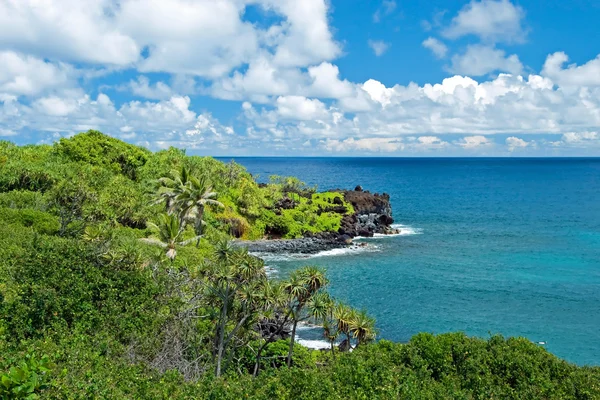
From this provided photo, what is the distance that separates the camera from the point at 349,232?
80562mm

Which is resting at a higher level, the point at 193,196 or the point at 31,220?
the point at 193,196

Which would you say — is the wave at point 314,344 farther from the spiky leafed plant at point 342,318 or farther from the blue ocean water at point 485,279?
the spiky leafed plant at point 342,318

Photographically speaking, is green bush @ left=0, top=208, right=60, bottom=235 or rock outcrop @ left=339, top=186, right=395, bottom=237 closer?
green bush @ left=0, top=208, right=60, bottom=235

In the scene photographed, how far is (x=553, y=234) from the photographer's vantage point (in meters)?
83.3

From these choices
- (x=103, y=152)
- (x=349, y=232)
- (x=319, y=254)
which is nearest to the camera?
(x=319, y=254)

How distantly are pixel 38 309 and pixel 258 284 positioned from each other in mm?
10888

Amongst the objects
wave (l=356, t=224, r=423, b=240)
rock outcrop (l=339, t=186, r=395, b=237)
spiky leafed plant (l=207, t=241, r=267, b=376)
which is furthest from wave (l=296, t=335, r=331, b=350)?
wave (l=356, t=224, r=423, b=240)

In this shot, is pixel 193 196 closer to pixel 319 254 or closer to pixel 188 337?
pixel 188 337

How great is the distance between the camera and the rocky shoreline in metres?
71.5

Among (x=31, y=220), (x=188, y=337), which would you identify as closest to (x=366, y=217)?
(x=31, y=220)

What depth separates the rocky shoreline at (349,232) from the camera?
235 feet

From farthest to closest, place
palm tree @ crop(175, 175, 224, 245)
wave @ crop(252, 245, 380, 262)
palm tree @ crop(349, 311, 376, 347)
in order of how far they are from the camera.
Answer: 1. wave @ crop(252, 245, 380, 262)
2. palm tree @ crop(175, 175, 224, 245)
3. palm tree @ crop(349, 311, 376, 347)

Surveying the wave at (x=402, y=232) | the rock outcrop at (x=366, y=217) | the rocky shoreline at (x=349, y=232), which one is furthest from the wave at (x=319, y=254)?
the wave at (x=402, y=232)

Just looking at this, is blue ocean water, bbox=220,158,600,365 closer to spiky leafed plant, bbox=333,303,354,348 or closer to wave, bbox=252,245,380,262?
wave, bbox=252,245,380,262
